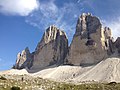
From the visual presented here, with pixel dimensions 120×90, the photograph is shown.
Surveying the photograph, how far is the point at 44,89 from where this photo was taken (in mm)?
35812

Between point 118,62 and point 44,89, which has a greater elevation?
point 118,62

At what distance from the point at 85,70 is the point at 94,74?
66.5 feet

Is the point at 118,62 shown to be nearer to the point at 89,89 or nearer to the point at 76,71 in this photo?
the point at 76,71

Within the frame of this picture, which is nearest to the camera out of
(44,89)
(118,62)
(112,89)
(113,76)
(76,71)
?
Result: (44,89)

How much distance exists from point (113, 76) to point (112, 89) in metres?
121

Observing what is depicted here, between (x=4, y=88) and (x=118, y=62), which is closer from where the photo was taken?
(x=4, y=88)

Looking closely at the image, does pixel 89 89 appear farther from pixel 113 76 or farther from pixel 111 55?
pixel 111 55

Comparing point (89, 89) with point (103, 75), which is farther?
point (103, 75)

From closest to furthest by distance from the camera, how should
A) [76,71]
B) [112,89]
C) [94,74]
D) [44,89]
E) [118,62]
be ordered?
[44,89], [112,89], [94,74], [118,62], [76,71]

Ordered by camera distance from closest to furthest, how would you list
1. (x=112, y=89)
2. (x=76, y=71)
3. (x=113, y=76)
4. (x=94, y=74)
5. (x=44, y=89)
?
(x=44, y=89)
(x=112, y=89)
(x=113, y=76)
(x=94, y=74)
(x=76, y=71)

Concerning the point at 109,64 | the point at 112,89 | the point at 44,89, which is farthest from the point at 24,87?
the point at 109,64

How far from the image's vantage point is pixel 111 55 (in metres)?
196

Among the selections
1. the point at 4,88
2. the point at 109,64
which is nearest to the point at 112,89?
the point at 4,88

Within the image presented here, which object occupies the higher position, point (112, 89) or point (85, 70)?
point (85, 70)
